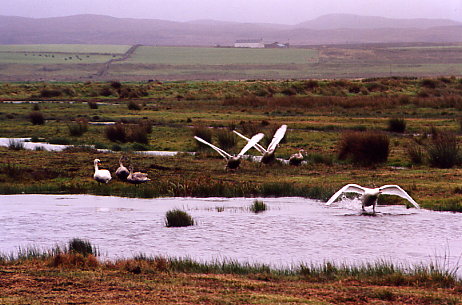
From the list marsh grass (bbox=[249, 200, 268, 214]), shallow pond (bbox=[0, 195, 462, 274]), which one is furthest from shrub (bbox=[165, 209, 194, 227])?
marsh grass (bbox=[249, 200, 268, 214])

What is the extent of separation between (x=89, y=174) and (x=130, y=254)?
10621 mm

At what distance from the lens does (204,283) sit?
10469mm

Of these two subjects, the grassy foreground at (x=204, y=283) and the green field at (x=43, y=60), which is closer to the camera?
the grassy foreground at (x=204, y=283)

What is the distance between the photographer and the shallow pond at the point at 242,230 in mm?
13711

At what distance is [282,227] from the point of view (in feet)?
53.7

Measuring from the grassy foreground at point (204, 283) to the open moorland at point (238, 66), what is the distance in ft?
385

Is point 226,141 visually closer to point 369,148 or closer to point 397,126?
point 369,148

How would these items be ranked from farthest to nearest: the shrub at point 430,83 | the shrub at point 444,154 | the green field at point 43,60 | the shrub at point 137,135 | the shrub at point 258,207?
the green field at point 43,60, the shrub at point 430,83, the shrub at point 137,135, the shrub at point 444,154, the shrub at point 258,207

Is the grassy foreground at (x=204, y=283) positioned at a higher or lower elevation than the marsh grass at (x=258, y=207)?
higher

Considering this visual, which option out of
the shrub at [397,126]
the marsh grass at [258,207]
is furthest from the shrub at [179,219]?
the shrub at [397,126]

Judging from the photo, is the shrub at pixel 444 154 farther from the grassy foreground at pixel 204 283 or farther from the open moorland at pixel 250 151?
the grassy foreground at pixel 204 283

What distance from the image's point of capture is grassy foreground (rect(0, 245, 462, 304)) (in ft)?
31.2

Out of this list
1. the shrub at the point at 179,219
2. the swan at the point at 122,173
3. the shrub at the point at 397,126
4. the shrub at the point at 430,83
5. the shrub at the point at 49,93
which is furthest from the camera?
the shrub at the point at 430,83

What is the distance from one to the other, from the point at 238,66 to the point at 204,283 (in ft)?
497
